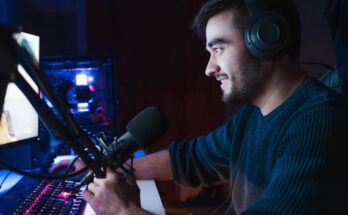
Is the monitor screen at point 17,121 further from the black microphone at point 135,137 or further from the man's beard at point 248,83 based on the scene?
the man's beard at point 248,83

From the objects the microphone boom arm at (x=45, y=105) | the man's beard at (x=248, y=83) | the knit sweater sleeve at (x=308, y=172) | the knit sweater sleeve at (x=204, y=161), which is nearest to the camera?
the microphone boom arm at (x=45, y=105)

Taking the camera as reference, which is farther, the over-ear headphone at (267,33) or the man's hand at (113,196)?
the over-ear headphone at (267,33)

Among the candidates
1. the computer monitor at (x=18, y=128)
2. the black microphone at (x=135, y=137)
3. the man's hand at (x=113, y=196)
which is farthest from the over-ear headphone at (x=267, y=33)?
the computer monitor at (x=18, y=128)

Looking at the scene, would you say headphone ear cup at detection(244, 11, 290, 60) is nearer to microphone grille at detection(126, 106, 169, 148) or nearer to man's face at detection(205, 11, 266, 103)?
man's face at detection(205, 11, 266, 103)

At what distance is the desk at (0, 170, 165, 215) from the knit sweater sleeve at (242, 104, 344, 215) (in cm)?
35

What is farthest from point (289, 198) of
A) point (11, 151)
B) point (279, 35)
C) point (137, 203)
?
point (11, 151)

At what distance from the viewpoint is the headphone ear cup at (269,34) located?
0.94 meters

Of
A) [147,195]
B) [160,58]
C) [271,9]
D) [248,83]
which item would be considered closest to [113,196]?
[147,195]

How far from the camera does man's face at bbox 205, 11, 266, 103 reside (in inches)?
41.6

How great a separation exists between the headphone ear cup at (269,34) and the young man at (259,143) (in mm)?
10

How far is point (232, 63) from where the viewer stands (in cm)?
107

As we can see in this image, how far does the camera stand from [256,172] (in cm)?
103

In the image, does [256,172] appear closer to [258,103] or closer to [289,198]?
[258,103]

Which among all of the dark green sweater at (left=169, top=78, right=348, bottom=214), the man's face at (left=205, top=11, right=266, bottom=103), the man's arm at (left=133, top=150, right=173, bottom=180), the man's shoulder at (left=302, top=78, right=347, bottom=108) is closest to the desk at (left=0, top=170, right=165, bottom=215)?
the man's arm at (left=133, top=150, right=173, bottom=180)
